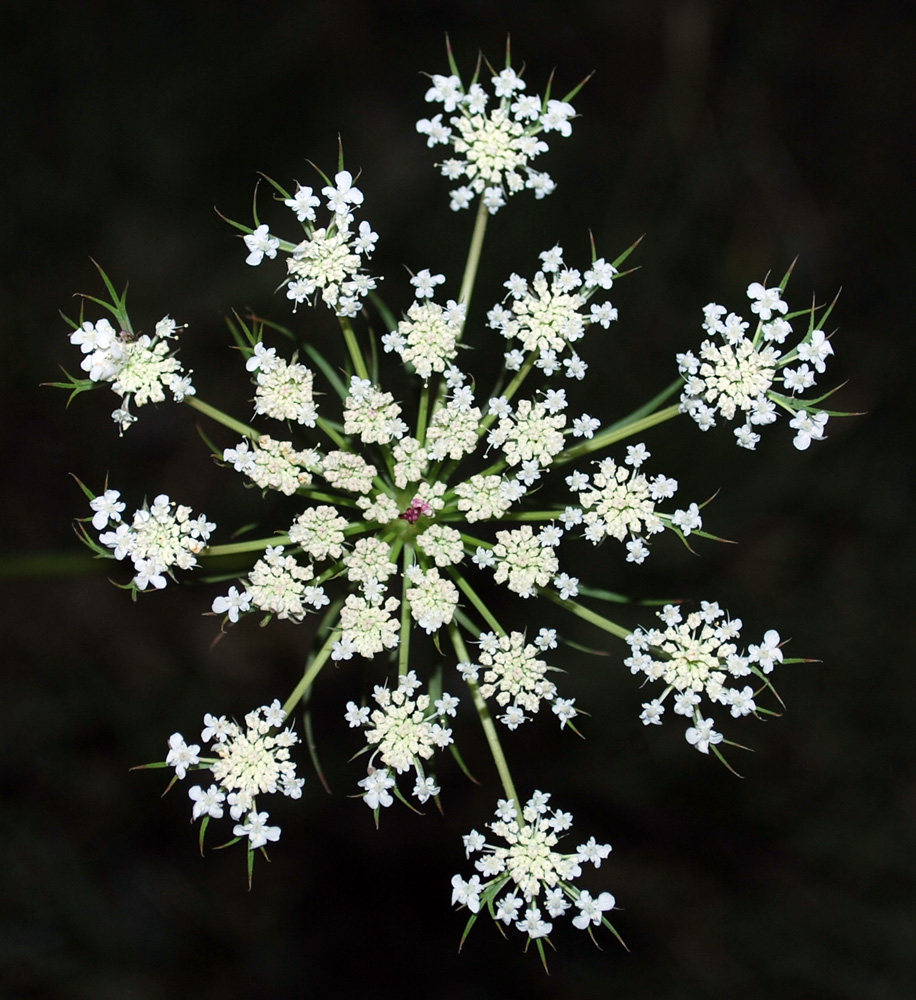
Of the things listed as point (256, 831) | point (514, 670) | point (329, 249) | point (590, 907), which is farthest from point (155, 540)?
point (590, 907)

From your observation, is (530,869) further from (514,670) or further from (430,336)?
(430,336)

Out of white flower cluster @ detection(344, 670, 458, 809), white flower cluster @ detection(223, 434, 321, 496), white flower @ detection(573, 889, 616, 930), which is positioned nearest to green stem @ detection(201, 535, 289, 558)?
white flower cluster @ detection(223, 434, 321, 496)

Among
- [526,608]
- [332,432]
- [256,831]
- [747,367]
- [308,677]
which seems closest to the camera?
[308,677]

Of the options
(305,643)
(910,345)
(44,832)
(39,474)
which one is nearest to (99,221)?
(39,474)

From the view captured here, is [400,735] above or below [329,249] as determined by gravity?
below

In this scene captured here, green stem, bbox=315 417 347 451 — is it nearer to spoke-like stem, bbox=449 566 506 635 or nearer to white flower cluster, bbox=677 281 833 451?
spoke-like stem, bbox=449 566 506 635

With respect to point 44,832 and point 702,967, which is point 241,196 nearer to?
point 44,832

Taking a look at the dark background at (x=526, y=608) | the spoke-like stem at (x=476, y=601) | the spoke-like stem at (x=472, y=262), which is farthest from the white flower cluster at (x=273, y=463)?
the dark background at (x=526, y=608)
